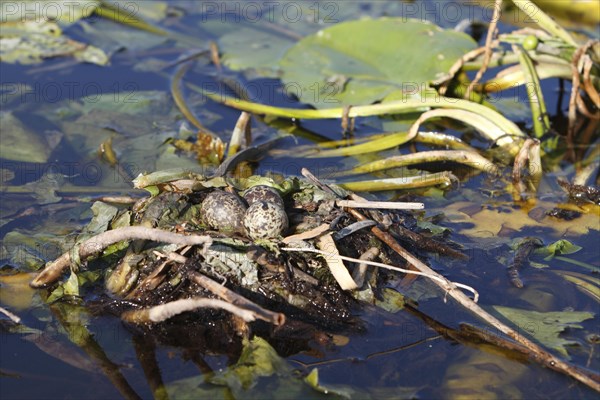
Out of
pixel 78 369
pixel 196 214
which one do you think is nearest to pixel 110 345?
pixel 78 369

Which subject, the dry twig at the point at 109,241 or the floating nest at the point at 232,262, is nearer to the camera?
the dry twig at the point at 109,241

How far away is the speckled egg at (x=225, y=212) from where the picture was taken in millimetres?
2898

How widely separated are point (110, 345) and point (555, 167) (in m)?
2.81

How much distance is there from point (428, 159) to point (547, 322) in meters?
1.43

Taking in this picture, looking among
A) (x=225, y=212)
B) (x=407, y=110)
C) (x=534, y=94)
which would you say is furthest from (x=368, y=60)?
(x=225, y=212)

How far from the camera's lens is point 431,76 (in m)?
4.64

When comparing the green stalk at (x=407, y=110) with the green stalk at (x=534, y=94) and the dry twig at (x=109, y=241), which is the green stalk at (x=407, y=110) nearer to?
the green stalk at (x=534, y=94)

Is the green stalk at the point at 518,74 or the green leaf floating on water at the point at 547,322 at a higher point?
the green stalk at the point at 518,74

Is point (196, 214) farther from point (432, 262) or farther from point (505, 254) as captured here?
point (505, 254)

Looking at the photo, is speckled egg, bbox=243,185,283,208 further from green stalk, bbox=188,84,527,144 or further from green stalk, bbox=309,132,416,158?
green stalk, bbox=188,84,527,144

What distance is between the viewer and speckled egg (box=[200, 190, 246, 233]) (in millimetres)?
2898

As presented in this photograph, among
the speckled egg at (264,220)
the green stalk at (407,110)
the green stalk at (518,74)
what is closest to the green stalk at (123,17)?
the green stalk at (407,110)

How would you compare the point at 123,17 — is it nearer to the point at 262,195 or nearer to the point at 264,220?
the point at 262,195

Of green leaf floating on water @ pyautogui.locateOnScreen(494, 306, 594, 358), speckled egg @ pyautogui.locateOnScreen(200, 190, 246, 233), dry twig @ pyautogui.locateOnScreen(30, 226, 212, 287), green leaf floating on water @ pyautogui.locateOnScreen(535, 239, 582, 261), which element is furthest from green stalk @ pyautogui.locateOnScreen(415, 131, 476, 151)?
dry twig @ pyautogui.locateOnScreen(30, 226, 212, 287)
